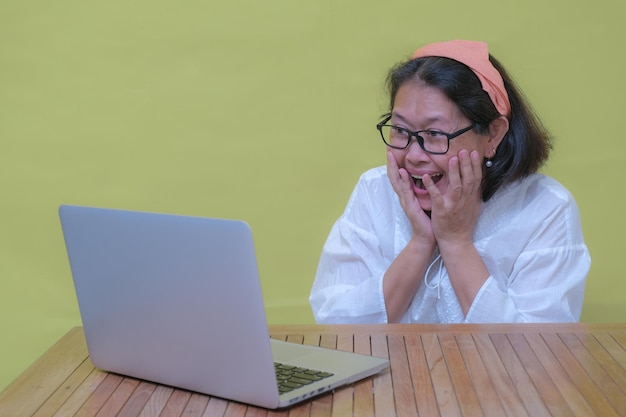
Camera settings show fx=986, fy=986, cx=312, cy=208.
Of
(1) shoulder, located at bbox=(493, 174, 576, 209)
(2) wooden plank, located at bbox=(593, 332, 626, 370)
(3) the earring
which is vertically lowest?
(2) wooden plank, located at bbox=(593, 332, 626, 370)

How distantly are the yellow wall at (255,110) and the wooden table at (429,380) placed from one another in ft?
4.03

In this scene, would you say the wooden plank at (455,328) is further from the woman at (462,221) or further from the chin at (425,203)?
the chin at (425,203)

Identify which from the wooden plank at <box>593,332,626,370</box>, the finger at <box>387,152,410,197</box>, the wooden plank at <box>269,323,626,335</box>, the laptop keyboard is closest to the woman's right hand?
the finger at <box>387,152,410,197</box>

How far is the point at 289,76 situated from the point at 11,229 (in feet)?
3.11

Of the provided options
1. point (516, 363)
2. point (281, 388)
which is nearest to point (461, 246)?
point (516, 363)

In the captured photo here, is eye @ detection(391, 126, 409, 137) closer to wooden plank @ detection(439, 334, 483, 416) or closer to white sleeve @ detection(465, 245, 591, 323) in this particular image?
white sleeve @ detection(465, 245, 591, 323)

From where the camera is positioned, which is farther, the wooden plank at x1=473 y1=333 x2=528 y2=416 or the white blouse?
the white blouse

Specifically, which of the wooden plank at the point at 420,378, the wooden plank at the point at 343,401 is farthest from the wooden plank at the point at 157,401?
the wooden plank at the point at 420,378

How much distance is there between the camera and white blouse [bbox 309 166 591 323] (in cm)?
187

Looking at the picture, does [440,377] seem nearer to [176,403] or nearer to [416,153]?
[176,403]

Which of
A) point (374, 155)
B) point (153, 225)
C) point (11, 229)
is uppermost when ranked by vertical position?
point (153, 225)

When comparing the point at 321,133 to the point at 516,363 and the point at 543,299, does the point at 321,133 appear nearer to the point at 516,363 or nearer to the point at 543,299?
the point at 543,299

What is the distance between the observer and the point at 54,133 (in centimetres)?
288

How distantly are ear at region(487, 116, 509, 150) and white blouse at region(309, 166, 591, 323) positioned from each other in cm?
10
